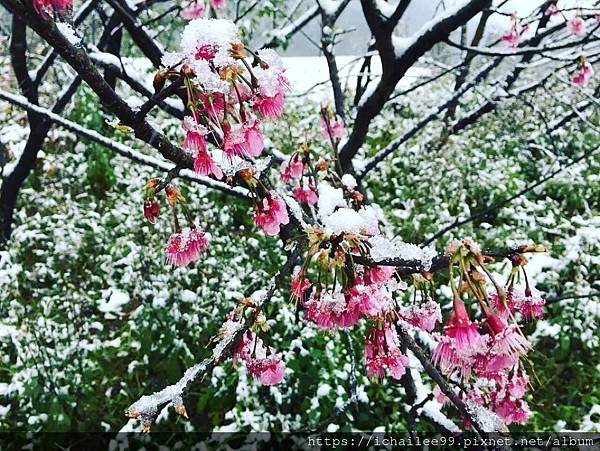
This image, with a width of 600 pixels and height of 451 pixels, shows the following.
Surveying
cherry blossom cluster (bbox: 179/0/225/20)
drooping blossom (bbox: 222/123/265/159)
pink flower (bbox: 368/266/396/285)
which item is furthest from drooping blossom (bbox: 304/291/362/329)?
cherry blossom cluster (bbox: 179/0/225/20)

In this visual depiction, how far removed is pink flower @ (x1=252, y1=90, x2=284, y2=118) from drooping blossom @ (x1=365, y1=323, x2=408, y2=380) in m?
0.46

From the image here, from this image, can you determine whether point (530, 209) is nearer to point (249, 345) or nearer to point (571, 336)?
point (571, 336)

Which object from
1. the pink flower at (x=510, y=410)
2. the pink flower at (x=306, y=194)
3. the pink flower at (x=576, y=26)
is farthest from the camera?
the pink flower at (x=576, y=26)

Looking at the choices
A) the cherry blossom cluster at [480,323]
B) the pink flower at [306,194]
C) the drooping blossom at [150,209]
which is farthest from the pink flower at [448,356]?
the pink flower at [306,194]

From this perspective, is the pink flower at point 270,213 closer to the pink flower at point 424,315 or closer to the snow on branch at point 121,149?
the pink flower at point 424,315

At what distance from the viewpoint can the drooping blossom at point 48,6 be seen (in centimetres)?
74

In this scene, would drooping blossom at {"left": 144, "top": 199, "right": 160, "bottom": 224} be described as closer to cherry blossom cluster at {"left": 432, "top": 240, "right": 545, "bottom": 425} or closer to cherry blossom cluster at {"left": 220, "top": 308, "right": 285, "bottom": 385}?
cherry blossom cluster at {"left": 220, "top": 308, "right": 285, "bottom": 385}

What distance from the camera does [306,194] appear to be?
173cm

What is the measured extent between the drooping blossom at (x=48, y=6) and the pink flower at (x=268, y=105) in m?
0.35

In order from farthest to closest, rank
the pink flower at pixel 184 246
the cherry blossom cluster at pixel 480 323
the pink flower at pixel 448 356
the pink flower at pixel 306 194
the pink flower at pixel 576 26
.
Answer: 1. the pink flower at pixel 576 26
2. the pink flower at pixel 306 194
3. the pink flower at pixel 184 246
4. the pink flower at pixel 448 356
5. the cherry blossom cluster at pixel 480 323

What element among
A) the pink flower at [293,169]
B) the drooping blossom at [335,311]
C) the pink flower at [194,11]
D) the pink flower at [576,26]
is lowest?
the drooping blossom at [335,311]

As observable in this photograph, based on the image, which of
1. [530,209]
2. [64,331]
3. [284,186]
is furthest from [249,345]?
[530,209]

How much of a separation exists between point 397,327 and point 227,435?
5.09 ft

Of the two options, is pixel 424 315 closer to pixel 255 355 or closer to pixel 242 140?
pixel 255 355
